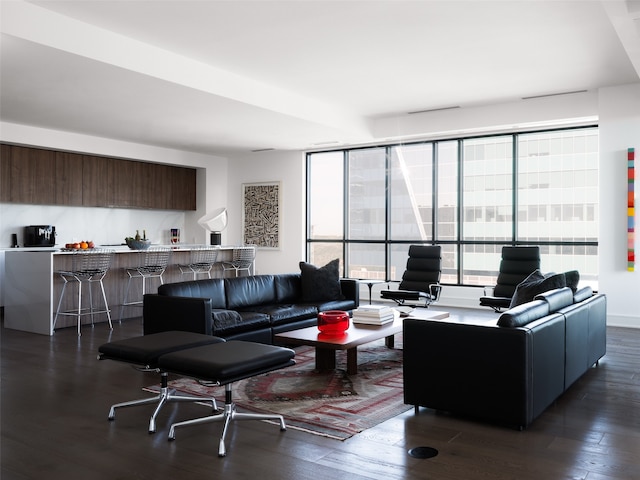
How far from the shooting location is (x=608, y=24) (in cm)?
522

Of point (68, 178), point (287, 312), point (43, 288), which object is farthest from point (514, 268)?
point (68, 178)

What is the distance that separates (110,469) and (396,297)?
5.16 m

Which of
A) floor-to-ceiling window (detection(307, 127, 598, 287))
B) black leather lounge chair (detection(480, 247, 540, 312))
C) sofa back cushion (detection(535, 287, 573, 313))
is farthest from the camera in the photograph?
floor-to-ceiling window (detection(307, 127, 598, 287))

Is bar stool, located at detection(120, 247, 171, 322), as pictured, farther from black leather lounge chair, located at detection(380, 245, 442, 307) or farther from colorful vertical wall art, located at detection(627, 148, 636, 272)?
colorful vertical wall art, located at detection(627, 148, 636, 272)

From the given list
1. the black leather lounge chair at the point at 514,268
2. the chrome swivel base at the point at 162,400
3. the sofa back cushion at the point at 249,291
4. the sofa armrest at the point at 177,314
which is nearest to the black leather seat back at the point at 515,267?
the black leather lounge chair at the point at 514,268

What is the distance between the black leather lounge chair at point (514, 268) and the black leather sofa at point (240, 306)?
1.83 m

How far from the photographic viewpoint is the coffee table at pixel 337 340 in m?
4.47

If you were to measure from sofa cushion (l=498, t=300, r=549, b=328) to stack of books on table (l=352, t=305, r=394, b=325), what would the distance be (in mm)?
1690

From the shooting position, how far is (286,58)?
6199mm

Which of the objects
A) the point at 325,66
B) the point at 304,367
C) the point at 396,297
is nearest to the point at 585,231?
the point at 396,297

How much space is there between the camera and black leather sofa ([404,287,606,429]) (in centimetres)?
336

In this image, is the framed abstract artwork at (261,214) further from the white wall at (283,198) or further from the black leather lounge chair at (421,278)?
the black leather lounge chair at (421,278)

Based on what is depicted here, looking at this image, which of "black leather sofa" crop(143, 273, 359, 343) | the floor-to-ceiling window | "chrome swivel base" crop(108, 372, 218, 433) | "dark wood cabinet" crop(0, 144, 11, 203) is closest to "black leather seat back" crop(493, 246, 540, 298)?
the floor-to-ceiling window

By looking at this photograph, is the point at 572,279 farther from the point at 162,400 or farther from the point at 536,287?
the point at 162,400
